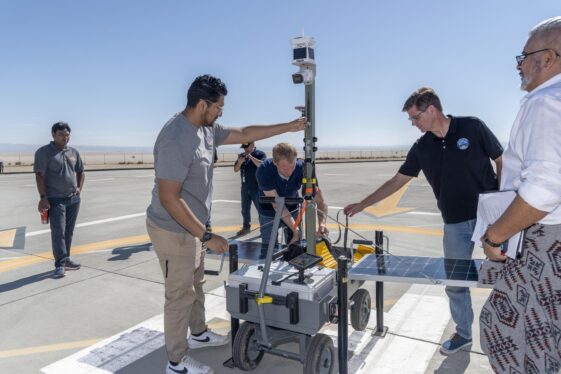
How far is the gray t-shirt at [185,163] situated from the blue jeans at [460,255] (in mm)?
2131

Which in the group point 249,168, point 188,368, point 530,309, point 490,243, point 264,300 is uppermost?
point 249,168

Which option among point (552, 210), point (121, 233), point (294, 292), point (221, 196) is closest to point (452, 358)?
point (294, 292)

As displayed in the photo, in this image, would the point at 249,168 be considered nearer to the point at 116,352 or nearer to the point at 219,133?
the point at 219,133

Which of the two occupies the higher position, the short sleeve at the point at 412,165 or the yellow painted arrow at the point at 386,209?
the short sleeve at the point at 412,165

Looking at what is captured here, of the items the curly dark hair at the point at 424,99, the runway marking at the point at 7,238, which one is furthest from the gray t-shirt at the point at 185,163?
the runway marking at the point at 7,238

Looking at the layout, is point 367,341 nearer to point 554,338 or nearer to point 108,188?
point 554,338

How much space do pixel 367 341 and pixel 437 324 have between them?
0.83 metres

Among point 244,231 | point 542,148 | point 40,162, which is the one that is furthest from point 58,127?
point 542,148

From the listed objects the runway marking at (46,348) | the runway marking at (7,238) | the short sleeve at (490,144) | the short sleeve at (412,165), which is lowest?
the runway marking at (46,348)

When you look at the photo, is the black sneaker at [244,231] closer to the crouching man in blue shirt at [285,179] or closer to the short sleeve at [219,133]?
the crouching man in blue shirt at [285,179]

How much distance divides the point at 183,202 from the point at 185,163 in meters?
0.28

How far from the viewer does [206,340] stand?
3.92 meters

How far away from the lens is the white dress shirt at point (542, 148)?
6.01ft

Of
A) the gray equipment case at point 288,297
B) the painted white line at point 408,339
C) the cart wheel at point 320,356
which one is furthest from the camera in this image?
the painted white line at point 408,339
